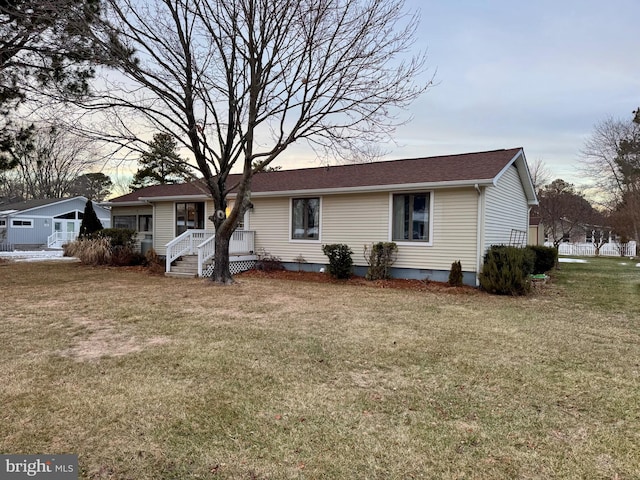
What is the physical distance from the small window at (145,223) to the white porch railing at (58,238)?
13414 mm

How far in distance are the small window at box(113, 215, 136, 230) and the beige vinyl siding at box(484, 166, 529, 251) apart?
16.1 meters

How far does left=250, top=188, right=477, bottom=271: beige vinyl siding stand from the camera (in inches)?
423

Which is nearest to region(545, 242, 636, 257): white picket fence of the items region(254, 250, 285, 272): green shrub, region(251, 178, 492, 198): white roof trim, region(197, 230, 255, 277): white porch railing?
region(251, 178, 492, 198): white roof trim

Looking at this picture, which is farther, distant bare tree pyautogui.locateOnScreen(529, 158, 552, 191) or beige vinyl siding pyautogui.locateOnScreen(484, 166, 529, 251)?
distant bare tree pyautogui.locateOnScreen(529, 158, 552, 191)

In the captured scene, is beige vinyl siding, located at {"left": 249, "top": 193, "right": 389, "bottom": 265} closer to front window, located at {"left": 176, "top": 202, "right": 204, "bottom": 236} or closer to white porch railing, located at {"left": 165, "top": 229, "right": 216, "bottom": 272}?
white porch railing, located at {"left": 165, "top": 229, "right": 216, "bottom": 272}

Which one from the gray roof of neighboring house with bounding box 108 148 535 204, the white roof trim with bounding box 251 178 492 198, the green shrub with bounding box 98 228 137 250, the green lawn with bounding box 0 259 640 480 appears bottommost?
the green lawn with bounding box 0 259 640 480

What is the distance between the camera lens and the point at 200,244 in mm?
13320

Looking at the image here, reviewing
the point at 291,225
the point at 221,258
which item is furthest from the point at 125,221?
the point at 221,258

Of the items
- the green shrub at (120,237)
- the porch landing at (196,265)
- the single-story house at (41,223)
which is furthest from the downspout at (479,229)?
the single-story house at (41,223)

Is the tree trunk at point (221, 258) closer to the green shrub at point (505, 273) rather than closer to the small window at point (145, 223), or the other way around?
the green shrub at point (505, 273)

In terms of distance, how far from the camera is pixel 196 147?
10.9 metres

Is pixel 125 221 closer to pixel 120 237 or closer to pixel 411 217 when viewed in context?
pixel 120 237

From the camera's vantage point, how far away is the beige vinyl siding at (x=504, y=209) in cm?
1107

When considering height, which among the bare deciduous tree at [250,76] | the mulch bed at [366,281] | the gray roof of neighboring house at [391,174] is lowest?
the mulch bed at [366,281]
